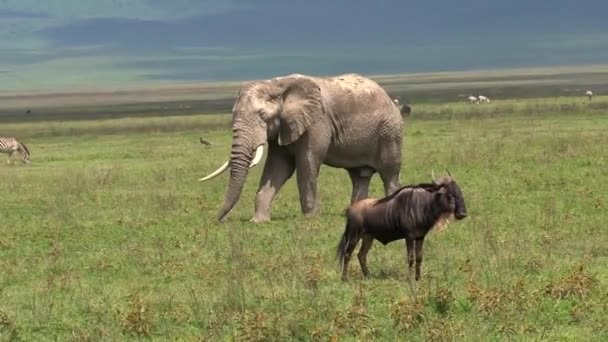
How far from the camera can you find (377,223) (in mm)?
13133

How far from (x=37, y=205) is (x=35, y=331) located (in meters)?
11.2

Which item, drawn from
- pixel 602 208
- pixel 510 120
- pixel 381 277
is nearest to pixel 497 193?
pixel 602 208

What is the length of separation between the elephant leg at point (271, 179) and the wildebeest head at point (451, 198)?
257 inches

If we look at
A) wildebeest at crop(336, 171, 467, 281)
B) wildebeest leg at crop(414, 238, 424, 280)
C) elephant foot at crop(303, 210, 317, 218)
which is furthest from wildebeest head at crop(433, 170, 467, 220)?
elephant foot at crop(303, 210, 317, 218)

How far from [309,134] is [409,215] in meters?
7.08

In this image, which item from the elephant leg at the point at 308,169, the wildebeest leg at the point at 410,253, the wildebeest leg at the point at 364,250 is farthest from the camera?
the elephant leg at the point at 308,169

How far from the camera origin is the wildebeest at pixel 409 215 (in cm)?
1289

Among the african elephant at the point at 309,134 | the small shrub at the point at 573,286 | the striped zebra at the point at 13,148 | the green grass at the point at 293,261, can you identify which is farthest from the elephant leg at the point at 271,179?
the striped zebra at the point at 13,148

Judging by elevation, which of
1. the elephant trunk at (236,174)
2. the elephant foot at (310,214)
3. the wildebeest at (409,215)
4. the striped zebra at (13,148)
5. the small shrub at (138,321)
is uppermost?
the wildebeest at (409,215)

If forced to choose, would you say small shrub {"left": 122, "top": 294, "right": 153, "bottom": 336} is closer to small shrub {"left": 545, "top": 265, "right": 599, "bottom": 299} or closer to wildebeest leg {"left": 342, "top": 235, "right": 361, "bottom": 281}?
wildebeest leg {"left": 342, "top": 235, "right": 361, "bottom": 281}

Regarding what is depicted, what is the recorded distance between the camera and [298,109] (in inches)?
778

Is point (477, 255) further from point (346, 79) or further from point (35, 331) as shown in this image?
point (346, 79)

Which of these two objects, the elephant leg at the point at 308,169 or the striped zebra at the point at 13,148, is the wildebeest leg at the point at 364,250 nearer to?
the elephant leg at the point at 308,169

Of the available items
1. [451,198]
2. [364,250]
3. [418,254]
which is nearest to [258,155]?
[364,250]
